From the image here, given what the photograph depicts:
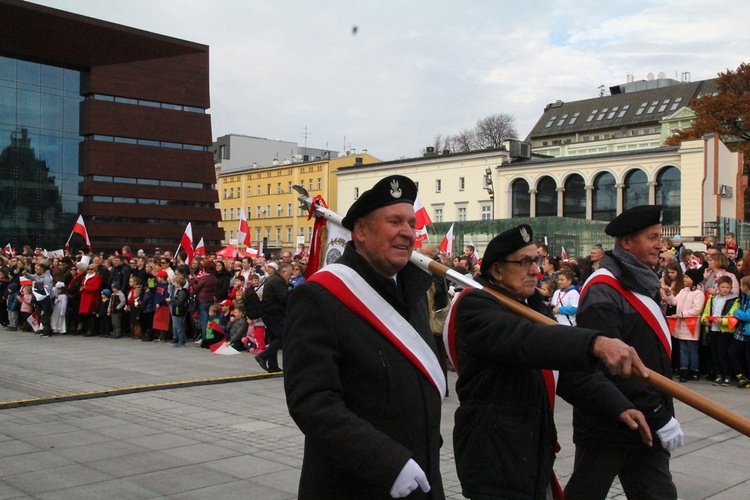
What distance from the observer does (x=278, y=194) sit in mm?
88562

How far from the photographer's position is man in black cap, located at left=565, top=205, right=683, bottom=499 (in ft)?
12.9

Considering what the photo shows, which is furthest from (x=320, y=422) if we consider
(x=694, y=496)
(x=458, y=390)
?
(x=694, y=496)

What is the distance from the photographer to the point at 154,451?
286 inches

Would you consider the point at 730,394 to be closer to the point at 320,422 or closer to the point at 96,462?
the point at 96,462

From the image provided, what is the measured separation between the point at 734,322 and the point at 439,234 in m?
35.3

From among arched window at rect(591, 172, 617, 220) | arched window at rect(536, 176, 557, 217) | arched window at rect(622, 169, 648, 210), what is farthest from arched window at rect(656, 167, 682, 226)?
arched window at rect(536, 176, 557, 217)

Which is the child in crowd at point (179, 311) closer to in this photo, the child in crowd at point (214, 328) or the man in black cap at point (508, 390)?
the child in crowd at point (214, 328)

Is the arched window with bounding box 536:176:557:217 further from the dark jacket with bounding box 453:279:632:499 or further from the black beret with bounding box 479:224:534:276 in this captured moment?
the dark jacket with bounding box 453:279:632:499

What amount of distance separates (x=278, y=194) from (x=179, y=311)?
71891mm

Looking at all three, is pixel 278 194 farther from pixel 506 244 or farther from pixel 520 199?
pixel 506 244

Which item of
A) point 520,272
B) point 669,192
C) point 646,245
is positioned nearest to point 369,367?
point 520,272

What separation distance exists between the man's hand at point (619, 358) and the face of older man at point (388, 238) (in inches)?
30.1

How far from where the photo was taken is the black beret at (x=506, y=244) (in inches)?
140

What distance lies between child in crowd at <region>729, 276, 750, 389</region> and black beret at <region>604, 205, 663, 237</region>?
7.86 meters
